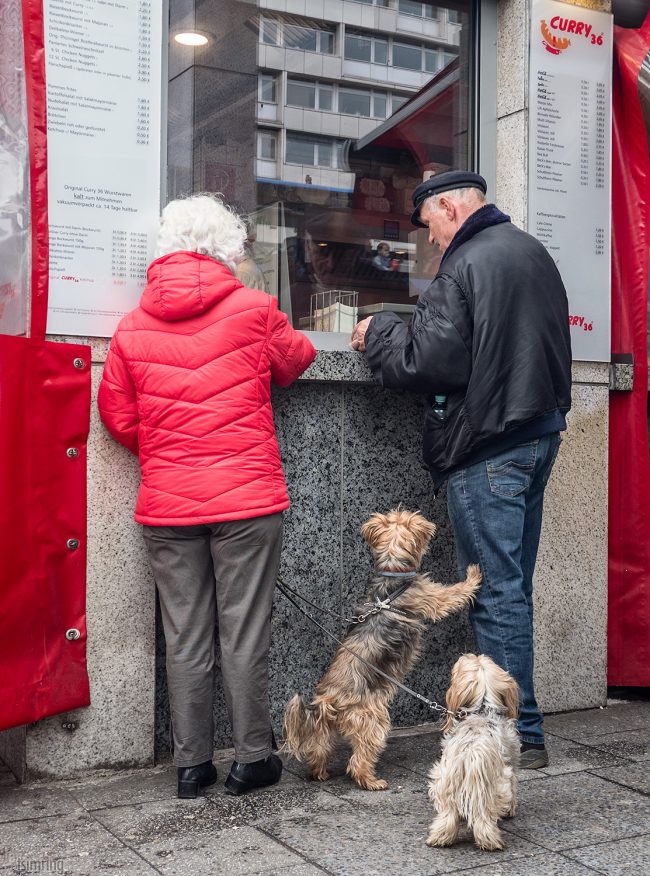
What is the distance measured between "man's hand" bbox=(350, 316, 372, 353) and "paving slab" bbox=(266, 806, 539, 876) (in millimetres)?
1923

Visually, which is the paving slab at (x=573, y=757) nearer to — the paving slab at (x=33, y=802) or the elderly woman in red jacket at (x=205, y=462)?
the elderly woman in red jacket at (x=205, y=462)

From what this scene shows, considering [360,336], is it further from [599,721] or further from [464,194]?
[599,721]

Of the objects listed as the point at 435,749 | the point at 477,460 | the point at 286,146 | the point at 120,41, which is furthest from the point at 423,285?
the point at 435,749

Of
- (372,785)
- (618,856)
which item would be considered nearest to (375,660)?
(372,785)

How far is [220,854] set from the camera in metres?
3.25

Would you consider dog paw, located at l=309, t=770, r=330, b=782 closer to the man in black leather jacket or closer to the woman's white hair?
the man in black leather jacket

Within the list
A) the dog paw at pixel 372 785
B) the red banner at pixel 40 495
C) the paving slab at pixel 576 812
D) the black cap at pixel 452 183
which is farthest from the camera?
the black cap at pixel 452 183

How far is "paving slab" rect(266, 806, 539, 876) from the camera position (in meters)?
3.17

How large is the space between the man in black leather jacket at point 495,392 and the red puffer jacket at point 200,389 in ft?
2.12

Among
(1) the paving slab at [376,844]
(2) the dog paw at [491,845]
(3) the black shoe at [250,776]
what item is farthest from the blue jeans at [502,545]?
(3) the black shoe at [250,776]

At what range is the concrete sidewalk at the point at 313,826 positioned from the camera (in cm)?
318

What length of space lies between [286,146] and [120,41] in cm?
100

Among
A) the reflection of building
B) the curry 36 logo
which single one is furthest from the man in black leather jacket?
the curry 36 logo

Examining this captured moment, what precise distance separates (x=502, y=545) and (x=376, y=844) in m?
1.24
